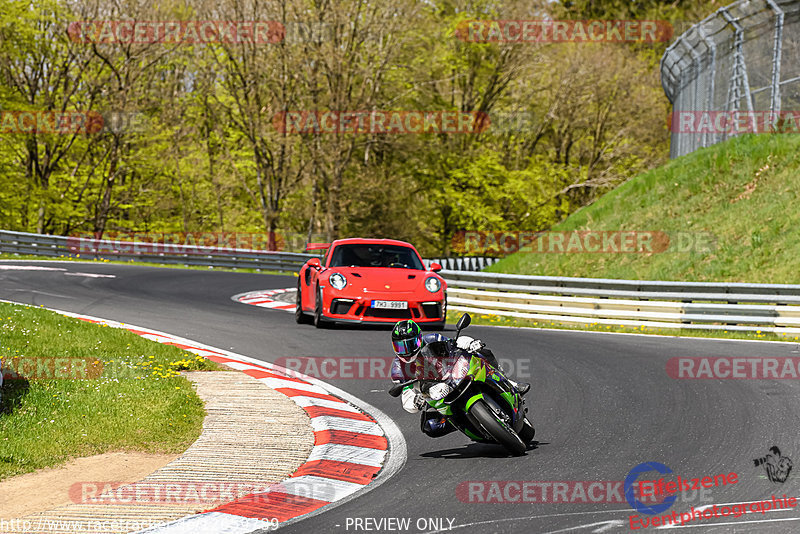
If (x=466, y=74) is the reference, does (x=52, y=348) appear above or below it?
below

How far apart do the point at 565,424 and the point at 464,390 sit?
A: 1.93m

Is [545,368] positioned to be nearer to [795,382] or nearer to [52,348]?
[795,382]

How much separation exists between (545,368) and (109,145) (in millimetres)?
36465

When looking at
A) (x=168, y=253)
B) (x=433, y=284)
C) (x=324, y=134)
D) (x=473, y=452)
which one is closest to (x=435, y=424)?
(x=473, y=452)

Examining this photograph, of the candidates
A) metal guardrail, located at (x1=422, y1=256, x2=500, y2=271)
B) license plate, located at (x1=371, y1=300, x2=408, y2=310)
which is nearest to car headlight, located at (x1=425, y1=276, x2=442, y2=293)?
license plate, located at (x1=371, y1=300, x2=408, y2=310)

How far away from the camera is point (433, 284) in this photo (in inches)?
539

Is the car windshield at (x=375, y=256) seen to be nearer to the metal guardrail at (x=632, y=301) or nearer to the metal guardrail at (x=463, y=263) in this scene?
the metal guardrail at (x=632, y=301)

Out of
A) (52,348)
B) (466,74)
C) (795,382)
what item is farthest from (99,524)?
(466,74)

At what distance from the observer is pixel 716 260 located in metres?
19.7

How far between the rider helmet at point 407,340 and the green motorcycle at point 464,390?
0.43 ft

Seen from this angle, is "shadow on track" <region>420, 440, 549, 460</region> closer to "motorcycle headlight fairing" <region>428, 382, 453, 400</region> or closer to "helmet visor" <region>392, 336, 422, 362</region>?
"motorcycle headlight fairing" <region>428, 382, 453, 400</region>

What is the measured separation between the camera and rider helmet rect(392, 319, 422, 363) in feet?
19.8

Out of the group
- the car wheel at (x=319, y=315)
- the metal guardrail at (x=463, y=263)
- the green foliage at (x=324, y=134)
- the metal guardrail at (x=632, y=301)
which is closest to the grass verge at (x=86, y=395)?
the car wheel at (x=319, y=315)

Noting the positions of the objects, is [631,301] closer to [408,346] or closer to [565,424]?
[565,424]
